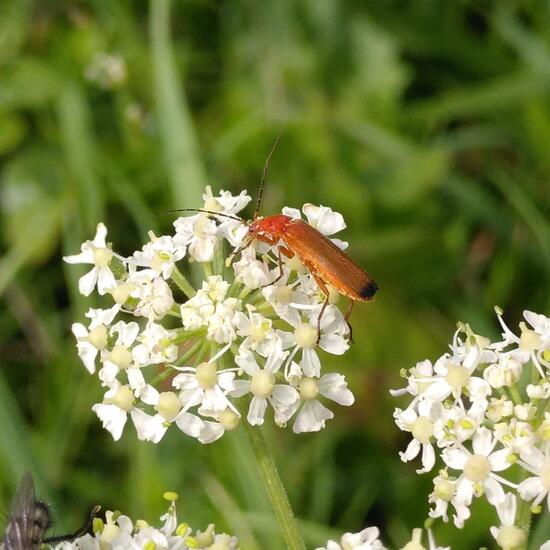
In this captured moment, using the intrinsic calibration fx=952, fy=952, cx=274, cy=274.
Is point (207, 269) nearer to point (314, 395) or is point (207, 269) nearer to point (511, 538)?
point (314, 395)

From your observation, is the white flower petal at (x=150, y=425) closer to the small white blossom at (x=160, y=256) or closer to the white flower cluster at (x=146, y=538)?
the white flower cluster at (x=146, y=538)

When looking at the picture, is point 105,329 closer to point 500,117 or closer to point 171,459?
point 171,459

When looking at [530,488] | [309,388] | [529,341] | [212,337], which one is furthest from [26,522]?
[529,341]

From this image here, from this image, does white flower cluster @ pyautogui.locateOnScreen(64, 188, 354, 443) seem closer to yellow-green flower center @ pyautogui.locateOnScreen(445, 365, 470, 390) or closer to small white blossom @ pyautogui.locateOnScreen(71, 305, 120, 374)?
small white blossom @ pyautogui.locateOnScreen(71, 305, 120, 374)

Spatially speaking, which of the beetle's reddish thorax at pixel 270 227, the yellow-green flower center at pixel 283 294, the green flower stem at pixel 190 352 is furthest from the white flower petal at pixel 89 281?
the yellow-green flower center at pixel 283 294

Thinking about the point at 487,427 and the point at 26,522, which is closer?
the point at 26,522

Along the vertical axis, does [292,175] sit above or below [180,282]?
below

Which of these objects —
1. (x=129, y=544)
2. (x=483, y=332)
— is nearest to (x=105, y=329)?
(x=129, y=544)
